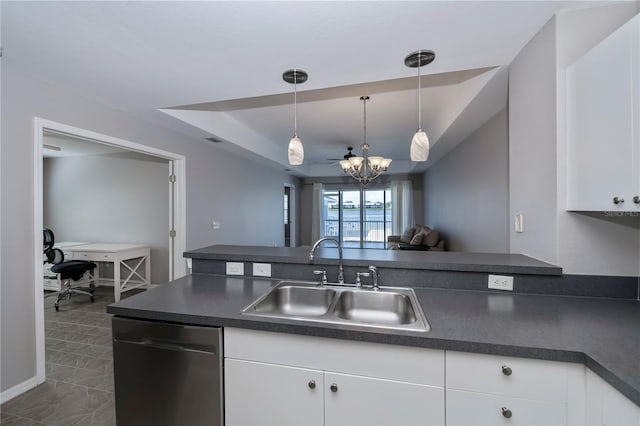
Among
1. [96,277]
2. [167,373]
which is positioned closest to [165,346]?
[167,373]

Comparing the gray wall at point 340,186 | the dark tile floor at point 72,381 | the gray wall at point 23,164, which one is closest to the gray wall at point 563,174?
the dark tile floor at point 72,381

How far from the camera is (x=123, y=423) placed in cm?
129

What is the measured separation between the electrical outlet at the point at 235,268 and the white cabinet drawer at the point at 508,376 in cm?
137

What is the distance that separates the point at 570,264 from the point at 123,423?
8.04 ft

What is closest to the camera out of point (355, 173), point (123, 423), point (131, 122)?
point (123, 423)

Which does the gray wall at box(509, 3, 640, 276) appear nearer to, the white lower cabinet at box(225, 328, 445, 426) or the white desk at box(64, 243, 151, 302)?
the white lower cabinet at box(225, 328, 445, 426)

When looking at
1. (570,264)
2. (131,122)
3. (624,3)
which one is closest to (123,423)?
(570,264)

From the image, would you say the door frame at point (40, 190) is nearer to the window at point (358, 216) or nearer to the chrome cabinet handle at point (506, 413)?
the chrome cabinet handle at point (506, 413)

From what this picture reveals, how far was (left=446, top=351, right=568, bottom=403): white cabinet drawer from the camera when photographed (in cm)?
91

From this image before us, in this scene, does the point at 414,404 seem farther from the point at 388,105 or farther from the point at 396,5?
the point at 388,105

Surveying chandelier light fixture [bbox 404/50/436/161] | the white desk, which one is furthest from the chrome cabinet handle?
the white desk

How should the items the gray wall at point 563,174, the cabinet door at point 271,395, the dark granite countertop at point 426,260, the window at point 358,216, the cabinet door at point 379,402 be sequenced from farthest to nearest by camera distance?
the window at point 358,216
the dark granite countertop at point 426,260
the gray wall at point 563,174
the cabinet door at point 271,395
the cabinet door at point 379,402

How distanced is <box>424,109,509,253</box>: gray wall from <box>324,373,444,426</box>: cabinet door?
222cm

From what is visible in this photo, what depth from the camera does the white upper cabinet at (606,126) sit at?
1005mm
